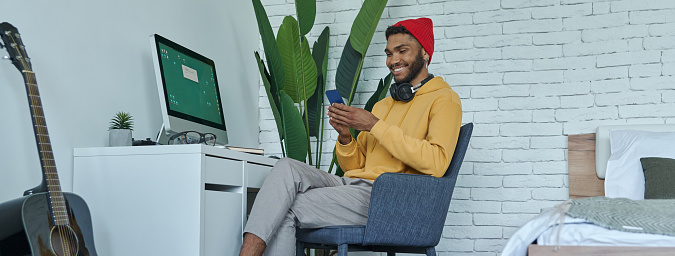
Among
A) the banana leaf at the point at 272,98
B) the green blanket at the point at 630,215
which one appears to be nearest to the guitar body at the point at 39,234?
the green blanket at the point at 630,215

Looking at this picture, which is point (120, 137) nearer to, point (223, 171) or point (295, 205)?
point (223, 171)

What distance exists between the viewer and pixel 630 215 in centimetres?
147

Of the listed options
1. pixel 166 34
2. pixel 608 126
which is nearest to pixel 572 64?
pixel 608 126

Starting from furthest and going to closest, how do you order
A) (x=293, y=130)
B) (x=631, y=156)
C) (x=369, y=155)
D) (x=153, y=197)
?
1. (x=293, y=130)
2. (x=631, y=156)
3. (x=369, y=155)
4. (x=153, y=197)

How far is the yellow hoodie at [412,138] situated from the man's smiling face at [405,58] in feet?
0.31

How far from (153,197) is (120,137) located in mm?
307

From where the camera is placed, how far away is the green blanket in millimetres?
1430

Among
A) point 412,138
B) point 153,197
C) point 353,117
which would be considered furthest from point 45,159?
point 412,138

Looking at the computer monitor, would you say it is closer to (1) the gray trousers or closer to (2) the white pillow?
(1) the gray trousers

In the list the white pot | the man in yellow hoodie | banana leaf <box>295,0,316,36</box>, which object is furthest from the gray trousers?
banana leaf <box>295,0,316,36</box>

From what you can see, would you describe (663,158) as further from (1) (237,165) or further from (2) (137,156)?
(2) (137,156)

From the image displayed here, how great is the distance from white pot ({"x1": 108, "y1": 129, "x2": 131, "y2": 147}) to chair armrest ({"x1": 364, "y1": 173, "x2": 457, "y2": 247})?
87cm

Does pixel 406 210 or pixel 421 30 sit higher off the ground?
pixel 421 30

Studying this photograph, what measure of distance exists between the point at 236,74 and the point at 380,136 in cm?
143
